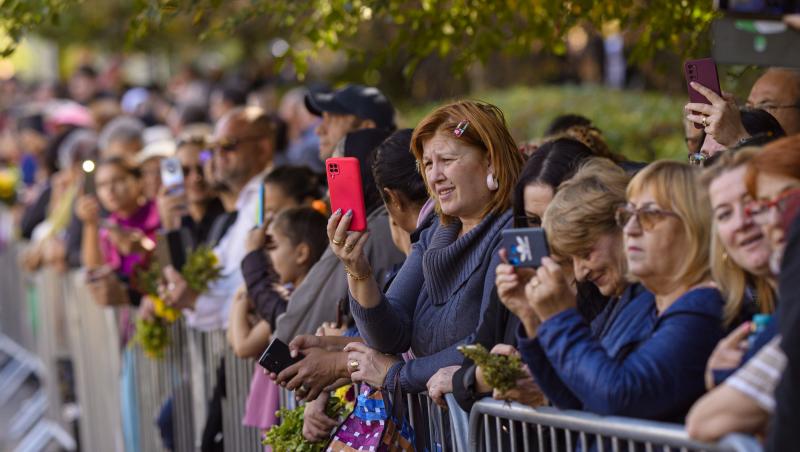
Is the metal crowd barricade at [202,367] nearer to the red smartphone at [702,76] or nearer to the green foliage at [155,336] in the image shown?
the green foliage at [155,336]

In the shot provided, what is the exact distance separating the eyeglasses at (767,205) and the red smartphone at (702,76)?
1483 millimetres

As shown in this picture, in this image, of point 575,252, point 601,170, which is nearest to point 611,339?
point 575,252

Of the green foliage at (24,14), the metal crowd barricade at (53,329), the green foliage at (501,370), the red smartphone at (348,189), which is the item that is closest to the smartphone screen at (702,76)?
the red smartphone at (348,189)

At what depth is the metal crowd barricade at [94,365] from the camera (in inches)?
404

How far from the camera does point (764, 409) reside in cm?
357

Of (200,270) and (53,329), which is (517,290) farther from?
(53,329)

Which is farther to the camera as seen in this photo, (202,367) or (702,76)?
(202,367)

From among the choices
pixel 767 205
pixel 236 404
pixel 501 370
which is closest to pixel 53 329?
pixel 236 404

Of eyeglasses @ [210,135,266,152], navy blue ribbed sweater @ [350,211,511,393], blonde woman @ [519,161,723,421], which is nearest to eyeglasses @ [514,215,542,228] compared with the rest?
navy blue ribbed sweater @ [350,211,511,393]

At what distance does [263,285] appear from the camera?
23.3ft

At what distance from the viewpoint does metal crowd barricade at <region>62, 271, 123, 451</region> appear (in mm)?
10250

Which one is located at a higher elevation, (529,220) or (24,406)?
(529,220)

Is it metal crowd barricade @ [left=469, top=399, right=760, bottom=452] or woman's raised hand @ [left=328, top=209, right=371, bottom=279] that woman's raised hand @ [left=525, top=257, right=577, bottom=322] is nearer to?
metal crowd barricade @ [left=469, top=399, right=760, bottom=452]

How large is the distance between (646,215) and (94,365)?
7431 mm
